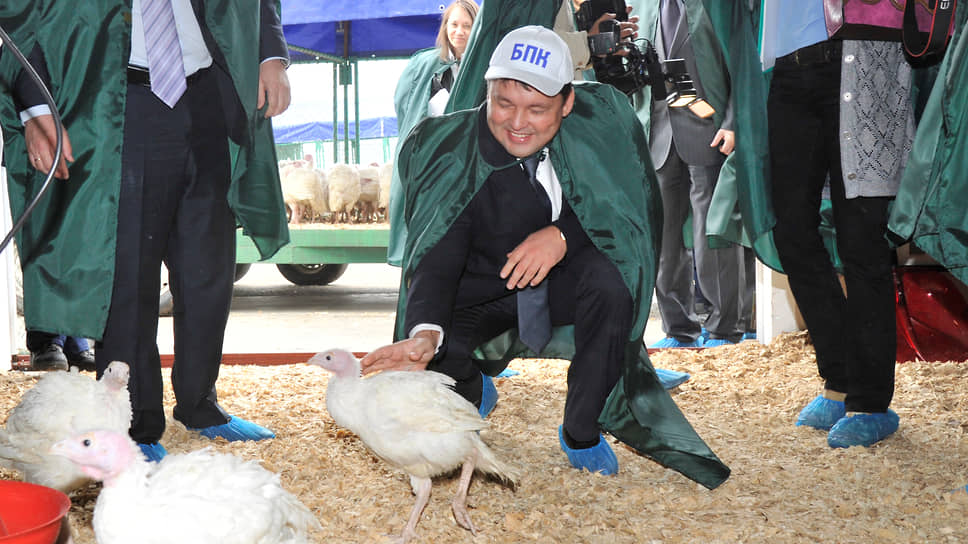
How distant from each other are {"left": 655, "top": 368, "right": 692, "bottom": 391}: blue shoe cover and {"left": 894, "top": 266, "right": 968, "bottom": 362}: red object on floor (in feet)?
3.29

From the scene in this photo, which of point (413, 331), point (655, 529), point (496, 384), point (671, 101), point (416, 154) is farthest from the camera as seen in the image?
point (671, 101)

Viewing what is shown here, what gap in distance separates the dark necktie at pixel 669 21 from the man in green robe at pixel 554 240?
1877 mm

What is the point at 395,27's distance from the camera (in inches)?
279

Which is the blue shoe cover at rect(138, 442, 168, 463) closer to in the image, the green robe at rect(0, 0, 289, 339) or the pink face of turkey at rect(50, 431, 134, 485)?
the green robe at rect(0, 0, 289, 339)

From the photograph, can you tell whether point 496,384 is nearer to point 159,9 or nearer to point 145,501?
point 159,9

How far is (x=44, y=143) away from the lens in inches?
90.1

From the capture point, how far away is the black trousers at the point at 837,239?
8.73 feet

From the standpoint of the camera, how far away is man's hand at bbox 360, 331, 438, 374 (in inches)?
85.4

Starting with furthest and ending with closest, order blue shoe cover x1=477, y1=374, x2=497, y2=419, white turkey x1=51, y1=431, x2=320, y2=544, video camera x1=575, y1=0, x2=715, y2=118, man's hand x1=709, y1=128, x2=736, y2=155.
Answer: video camera x1=575, y1=0, x2=715, y2=118 → man's hand x1=709, y1=128, x2=736, y2=155 → blue shoe cover x1=477, y1=374, x2=497, y2=419 → white turkey x1=51, y1=431, x2=320, y2=544

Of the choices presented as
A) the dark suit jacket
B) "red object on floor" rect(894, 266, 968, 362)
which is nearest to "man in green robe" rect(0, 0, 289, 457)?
the dark suit jacket

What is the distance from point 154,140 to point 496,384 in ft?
5.54

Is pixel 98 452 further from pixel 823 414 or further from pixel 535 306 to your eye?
pixel 823 414

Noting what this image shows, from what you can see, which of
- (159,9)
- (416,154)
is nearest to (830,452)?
(416,154)

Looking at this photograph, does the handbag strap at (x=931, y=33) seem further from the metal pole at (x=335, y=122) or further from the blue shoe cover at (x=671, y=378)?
the metal pole at (x=335, y=122)
